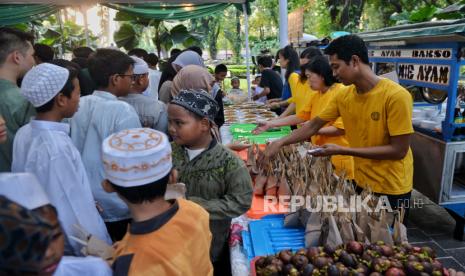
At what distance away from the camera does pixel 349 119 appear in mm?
2482

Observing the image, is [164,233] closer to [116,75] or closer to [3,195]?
[3,195]

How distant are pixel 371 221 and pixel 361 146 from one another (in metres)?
0.80

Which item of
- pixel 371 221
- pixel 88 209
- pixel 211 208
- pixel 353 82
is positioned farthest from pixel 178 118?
pixel 353 82

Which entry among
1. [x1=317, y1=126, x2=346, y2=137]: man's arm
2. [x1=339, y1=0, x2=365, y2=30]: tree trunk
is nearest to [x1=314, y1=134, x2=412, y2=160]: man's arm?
[x1=317, y1=126, x2=346, y2=137]: man's arm

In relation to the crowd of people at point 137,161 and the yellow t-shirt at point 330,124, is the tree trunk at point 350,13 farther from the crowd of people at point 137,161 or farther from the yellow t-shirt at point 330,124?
the crowd of people at point 137,161

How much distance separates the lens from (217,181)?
167cm

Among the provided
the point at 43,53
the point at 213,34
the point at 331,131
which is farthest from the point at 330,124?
the point at 213,34

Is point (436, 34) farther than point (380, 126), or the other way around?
point (436, 34)

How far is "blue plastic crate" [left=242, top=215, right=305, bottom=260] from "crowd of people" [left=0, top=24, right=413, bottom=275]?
15 centimetres

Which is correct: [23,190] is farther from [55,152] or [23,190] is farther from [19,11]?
[19,11]

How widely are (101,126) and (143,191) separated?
3.56 feet

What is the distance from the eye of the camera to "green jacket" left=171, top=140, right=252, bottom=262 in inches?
63.5

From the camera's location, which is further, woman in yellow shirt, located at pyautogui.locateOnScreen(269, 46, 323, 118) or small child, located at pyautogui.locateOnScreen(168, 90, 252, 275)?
woman in yellow shirt, located at pyautogui.locateOnScreen(269, 46, 323, 118)

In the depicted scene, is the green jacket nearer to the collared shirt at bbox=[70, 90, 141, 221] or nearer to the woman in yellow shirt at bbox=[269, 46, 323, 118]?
the collared shirt at bbox=[70, 90, 141, 221]
